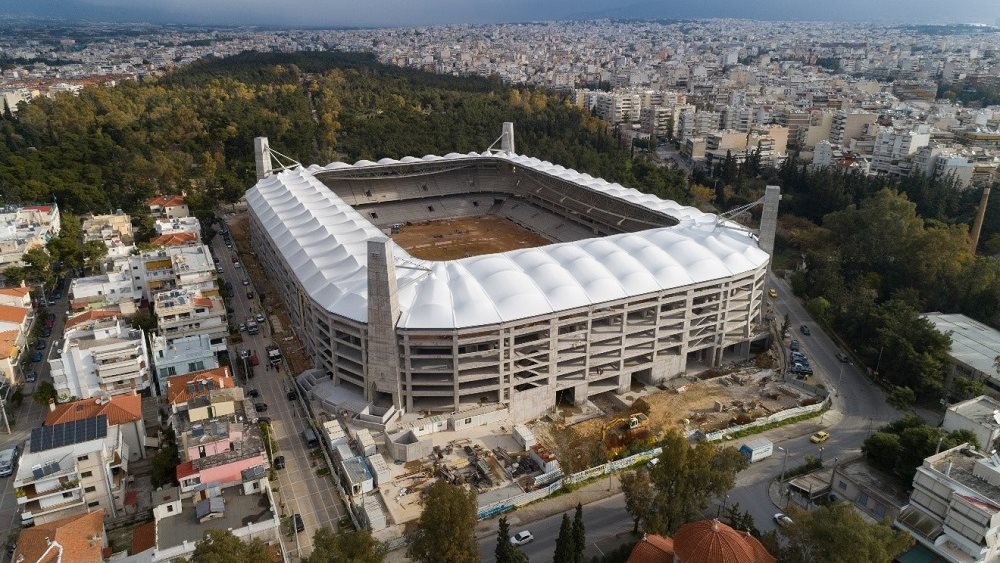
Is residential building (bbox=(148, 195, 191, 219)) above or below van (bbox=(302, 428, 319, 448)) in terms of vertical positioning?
above

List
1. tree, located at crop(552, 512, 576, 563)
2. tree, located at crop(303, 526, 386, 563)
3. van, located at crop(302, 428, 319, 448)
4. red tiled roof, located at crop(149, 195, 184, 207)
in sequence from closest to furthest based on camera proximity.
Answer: tree, located at crop(303, 526, 386, 563) → tree, located at crop(552, 512, 576, 563) → van, located at crop(302, 428, 319, 448) → red tiled roof, located at crop(149, 195, 184, 207)

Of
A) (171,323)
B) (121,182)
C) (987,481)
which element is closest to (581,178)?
(171,323)

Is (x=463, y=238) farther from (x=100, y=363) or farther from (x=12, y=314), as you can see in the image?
(x=100, y=363)

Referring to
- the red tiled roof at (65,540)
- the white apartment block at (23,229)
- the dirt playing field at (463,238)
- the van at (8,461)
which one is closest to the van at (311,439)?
the red tiled roof at (65,540)

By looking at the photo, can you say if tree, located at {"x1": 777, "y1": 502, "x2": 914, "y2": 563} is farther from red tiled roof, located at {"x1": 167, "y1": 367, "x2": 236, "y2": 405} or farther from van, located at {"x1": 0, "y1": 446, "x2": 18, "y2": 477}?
van, located at {"x1": 0, "y1": 446, "x2": 18, "y2": 477}

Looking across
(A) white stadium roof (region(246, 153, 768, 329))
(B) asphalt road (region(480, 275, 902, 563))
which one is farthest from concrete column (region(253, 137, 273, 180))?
(B) asphalt road (region(480, 275, 902, 563))

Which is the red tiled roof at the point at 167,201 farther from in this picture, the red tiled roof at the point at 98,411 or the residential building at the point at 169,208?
the red tiled roof at the point at 98,411
